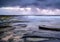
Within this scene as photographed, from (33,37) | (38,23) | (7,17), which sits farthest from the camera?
(7,17)

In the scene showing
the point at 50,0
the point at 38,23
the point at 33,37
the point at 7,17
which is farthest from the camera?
the point at 50,0

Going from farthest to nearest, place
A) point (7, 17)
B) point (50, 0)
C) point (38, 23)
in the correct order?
point (50, 0) < point (7, 17) < point (38, 23)

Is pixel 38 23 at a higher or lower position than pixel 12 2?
lower

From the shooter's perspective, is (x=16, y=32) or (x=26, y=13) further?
(x=26, y=13)

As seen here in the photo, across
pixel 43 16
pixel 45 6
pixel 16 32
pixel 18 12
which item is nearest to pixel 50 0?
pixel 45 6

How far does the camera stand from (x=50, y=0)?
1323mm

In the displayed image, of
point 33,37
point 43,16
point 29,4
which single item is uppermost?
point 29,4

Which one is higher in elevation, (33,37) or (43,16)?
(43,16)

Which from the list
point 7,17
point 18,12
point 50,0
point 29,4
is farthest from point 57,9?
point 7,17

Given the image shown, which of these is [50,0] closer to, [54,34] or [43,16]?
[43,16]

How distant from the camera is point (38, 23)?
1082 millimetres

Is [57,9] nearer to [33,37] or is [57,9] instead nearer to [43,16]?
[43,16]

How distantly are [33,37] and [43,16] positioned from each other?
48 centimetres

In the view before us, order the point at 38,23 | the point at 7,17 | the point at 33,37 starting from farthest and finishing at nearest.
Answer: the point at 7,17 < the point at 38,23 < the point at 33,37
